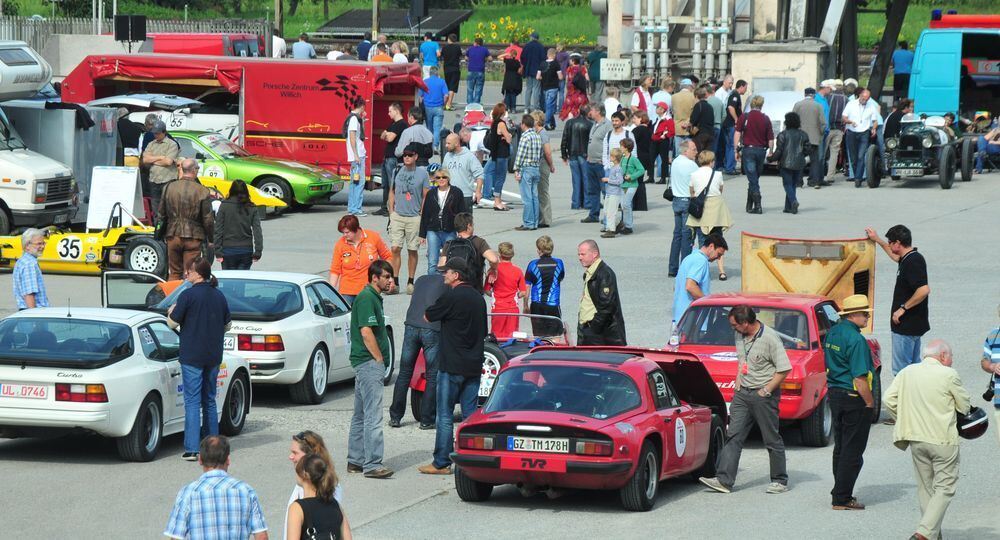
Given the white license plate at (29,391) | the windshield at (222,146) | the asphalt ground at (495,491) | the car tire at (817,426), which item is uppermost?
the windshield at (222,146)

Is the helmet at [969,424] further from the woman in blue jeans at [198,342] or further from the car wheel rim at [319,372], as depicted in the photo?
the car wheel rim at [319,372]

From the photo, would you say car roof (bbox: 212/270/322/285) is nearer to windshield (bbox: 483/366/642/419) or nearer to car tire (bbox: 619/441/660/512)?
windshield (bbox: 483/366/642/419)

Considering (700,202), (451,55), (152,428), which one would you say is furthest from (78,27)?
(152,428)

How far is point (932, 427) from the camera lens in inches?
411

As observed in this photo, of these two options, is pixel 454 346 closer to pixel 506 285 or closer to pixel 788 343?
pixel 788 343

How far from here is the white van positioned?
23.8 metres

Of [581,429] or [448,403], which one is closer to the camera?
[581,429]

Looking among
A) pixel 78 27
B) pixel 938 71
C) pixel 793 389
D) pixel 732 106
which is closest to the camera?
pixel 793 389

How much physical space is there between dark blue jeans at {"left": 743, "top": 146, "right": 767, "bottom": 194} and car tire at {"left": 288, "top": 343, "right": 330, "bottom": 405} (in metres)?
12.5

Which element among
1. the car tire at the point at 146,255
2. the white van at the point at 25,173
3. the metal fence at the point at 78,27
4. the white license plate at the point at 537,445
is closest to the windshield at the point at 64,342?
the white license plate at the point at 537,445

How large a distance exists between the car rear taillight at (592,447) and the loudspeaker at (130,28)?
1226 inches

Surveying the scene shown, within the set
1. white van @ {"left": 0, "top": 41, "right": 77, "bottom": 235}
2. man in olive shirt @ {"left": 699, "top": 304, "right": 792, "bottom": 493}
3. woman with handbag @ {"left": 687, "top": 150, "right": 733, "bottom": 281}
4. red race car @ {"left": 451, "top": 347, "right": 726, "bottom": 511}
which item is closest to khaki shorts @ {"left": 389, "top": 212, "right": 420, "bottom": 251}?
woman with handbag @ {"left": 687, "top": 150, "right": 733, "bottom": 281}

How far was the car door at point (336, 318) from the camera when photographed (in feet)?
52.7

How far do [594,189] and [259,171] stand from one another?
588 cm
